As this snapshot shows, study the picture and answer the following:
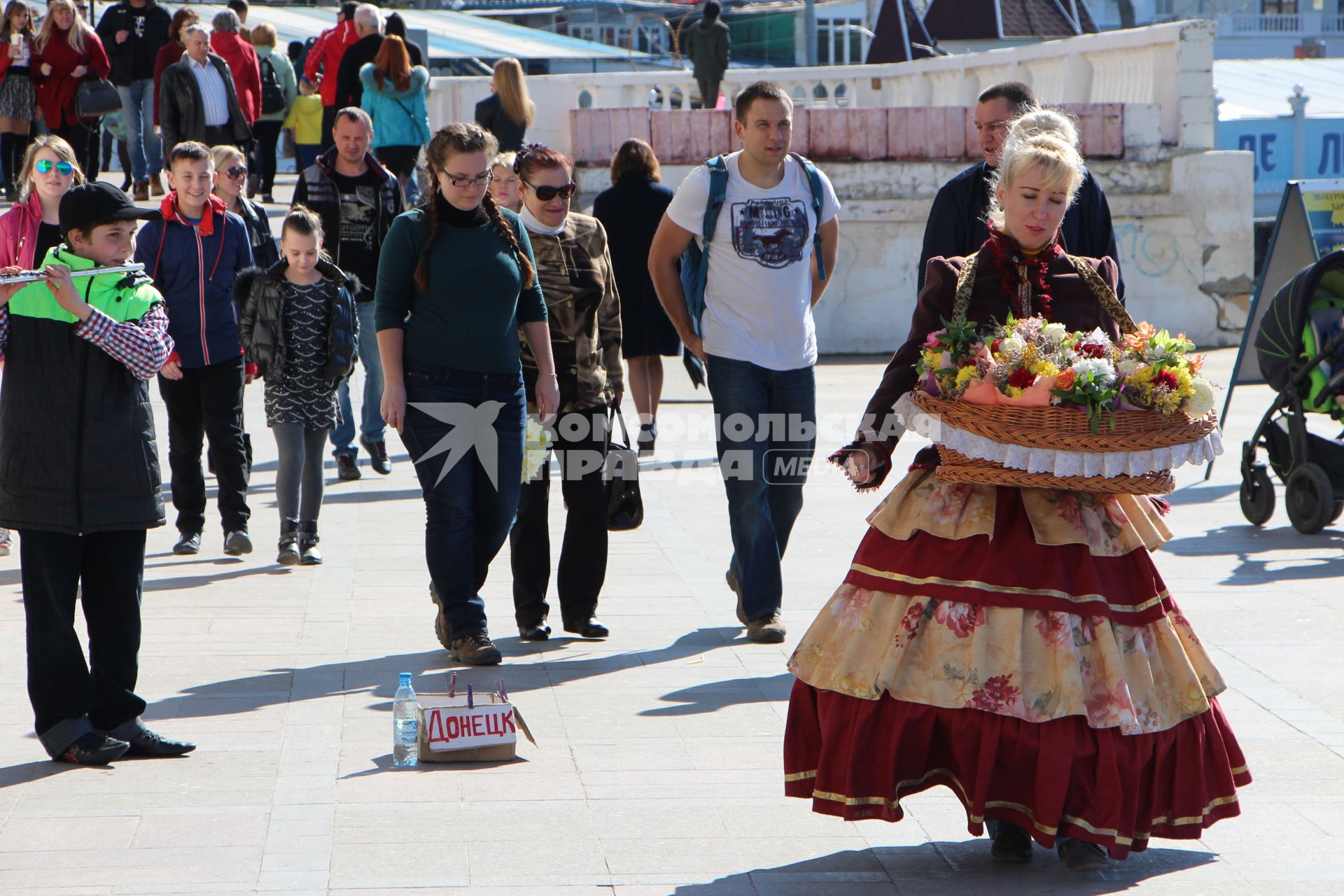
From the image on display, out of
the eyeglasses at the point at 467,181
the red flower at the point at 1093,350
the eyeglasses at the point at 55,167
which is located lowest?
→ the red flower at the point at 1093,350

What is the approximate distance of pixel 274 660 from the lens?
5957mm

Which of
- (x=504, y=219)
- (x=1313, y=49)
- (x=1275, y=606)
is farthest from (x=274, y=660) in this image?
(x=1313, y=49)

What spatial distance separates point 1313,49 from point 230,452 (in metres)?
59.1

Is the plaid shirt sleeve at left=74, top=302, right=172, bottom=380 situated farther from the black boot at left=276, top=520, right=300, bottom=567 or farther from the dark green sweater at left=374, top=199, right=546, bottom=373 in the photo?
the black boot at left=276, top=520, right=300, bottom=567

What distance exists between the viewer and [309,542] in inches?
300

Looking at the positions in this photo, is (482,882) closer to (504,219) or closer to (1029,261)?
(1029,261)

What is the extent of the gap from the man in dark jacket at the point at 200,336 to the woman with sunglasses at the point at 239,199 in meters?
0.29

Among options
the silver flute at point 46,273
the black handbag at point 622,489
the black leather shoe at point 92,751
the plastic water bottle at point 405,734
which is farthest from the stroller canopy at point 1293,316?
the black leather shoe at point 92,751

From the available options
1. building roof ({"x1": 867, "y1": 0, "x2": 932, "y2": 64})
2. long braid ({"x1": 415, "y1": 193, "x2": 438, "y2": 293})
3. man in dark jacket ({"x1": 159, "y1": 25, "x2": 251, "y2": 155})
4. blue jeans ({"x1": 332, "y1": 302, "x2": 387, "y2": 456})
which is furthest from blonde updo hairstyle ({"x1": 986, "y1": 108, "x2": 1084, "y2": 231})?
building roof ({"x1": 867, "y1": 0, "x2": 932, "y2": 64})

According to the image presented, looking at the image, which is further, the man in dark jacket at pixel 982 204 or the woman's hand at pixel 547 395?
the woman's hand at pixel 547 395

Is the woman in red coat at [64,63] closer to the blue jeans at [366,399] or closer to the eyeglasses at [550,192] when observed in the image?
the blue jeans at [366,399]

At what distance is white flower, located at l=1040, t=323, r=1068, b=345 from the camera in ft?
13.0

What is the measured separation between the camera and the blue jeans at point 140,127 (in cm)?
1625

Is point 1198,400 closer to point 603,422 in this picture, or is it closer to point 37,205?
point 603,422
